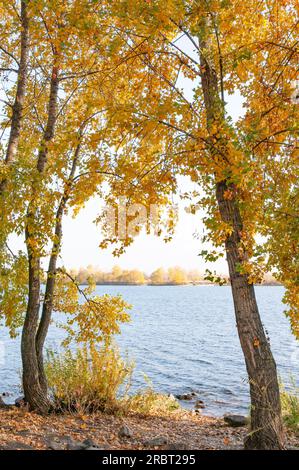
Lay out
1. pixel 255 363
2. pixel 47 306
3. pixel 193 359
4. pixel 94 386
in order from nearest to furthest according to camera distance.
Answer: pixel 255 363
pixel 94 386
pixel 47 306
pixel 193 359

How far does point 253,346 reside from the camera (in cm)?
681

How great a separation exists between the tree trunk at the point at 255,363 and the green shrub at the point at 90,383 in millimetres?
3247

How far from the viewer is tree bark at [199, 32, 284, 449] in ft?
21.9

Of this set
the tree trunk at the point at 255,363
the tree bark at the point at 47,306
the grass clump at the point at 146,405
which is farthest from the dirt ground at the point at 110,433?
the tree bark at the point at 47,306

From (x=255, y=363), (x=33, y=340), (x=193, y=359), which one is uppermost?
(x=33, y=340)

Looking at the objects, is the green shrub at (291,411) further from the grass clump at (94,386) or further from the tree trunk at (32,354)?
the tree trunk at (32,354)

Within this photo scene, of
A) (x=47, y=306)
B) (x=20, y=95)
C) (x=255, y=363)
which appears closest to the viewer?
(x=255, y=363)

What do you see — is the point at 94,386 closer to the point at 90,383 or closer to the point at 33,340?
the point at 90,383

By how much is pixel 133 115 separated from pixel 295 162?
255 centimetres

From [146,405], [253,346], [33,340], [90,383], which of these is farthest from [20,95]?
[146,405]

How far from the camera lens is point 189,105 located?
6.61 m

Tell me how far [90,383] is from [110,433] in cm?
179

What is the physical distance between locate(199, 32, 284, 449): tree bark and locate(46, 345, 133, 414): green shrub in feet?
10.7
